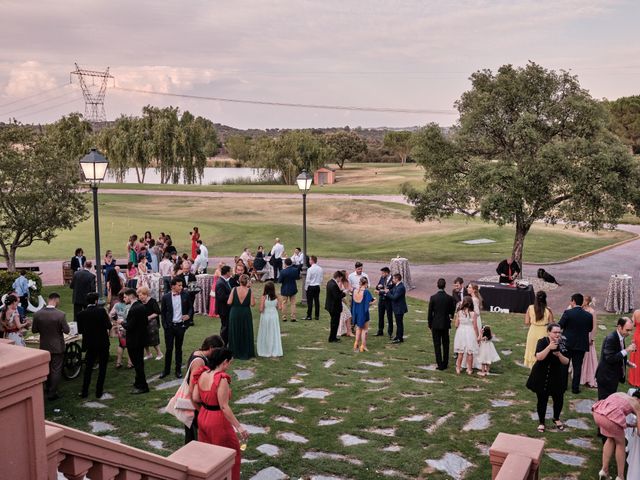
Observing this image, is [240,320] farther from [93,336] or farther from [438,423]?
[438,423]

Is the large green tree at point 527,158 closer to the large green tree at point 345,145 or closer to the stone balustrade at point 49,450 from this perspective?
the stone balustrade at point 49,450

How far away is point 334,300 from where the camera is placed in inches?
571

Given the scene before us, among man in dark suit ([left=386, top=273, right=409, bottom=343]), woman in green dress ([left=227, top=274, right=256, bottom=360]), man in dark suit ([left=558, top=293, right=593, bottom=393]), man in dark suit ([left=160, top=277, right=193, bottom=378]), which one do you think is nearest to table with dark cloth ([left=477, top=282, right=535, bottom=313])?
man in dark suit ([left=386, top=273, right=409, bottom=343])

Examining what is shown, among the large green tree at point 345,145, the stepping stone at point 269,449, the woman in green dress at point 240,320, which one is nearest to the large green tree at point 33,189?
the woman in green dress at point 240,320

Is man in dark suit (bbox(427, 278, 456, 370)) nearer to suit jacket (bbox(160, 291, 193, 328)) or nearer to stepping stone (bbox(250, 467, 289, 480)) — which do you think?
suit jacket (bbox(160, 291, 193, 328))

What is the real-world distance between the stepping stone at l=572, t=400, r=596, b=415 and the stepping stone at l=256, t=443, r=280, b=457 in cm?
518

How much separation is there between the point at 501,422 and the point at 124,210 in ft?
149

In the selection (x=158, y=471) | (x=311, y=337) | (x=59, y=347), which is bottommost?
(x=311, y=337)

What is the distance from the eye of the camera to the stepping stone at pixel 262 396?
10391 millimetres

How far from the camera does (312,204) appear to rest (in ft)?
176

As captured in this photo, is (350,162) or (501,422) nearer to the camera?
(501,422)

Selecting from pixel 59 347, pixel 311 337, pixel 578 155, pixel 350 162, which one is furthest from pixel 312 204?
pixel 350 162

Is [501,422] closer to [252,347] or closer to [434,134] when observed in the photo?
[252,347]

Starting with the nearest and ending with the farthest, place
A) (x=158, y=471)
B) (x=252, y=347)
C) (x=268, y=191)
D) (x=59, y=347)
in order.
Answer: (x=158, y=471)
(x=59, y=347)
(x=252, y=347)
(x=268, y=191)
